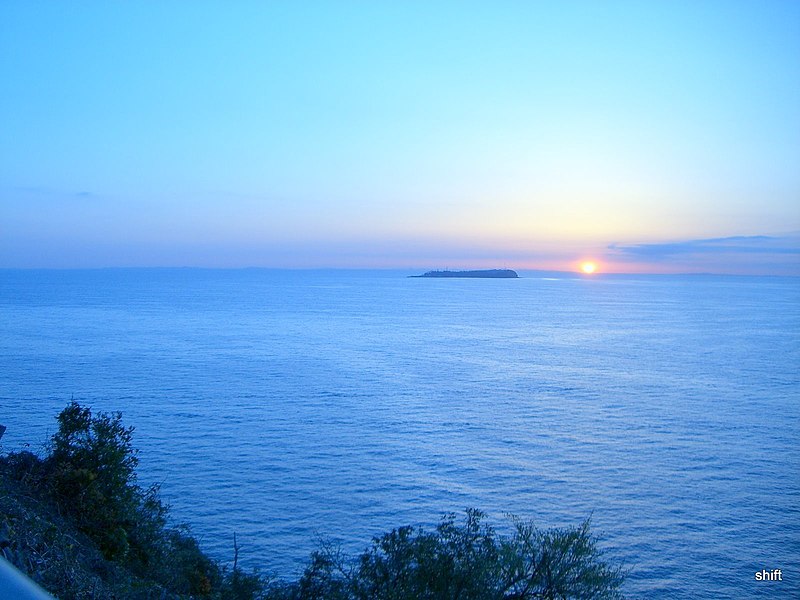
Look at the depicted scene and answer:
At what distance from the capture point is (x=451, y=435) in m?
55.5

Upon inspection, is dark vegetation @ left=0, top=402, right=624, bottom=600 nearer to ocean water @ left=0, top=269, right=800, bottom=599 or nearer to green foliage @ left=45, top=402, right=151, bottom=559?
green foliage @ left=45, top=402, right=151, bottom=559

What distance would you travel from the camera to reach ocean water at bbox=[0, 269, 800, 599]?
37.0 m

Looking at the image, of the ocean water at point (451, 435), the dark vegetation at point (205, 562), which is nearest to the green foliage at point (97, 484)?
the dark vegetation at point (205, 562)

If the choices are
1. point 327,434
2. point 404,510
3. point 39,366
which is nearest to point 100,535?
point 404,510

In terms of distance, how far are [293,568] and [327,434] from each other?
22159 millimetres

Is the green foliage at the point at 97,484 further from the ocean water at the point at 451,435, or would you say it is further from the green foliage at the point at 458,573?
the ocean water at the point at 451,435

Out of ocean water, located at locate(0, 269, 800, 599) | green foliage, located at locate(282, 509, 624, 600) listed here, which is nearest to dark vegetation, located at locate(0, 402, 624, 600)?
green foliage, located at locate(282, 509, 624, 600)

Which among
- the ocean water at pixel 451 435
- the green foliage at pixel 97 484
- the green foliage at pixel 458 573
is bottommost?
the ocean water at pixel 451 435

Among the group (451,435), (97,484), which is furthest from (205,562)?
(451,435)

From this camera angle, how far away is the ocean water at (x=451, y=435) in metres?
37.0

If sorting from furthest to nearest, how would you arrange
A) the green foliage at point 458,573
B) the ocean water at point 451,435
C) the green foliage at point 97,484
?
the ocean water at point 451,435 → the green foliage at point 97,484 → the green foliage at point 458,573

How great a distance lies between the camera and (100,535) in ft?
71.2

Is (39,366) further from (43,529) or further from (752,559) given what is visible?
(752,559)

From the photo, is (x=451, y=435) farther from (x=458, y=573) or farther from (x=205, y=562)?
(x=458, y=573)
